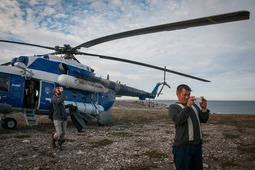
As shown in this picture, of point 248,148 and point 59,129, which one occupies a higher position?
point 59,129

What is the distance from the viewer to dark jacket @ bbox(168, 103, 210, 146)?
2.70 metres

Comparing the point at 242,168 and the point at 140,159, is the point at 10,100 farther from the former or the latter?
the point at 242,168

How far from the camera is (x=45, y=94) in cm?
941

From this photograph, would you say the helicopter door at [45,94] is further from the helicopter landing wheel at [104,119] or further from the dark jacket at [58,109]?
the dark jacket at [58,109]

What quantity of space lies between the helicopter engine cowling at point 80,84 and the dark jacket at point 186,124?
826cm

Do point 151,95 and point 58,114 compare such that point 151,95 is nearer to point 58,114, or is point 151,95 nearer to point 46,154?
point 58,114

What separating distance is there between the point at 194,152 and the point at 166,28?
11.7ft

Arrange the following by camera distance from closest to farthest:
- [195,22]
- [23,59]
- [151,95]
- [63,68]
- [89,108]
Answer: [195,22], [23,59], [63,68], [89,108], [151,95]

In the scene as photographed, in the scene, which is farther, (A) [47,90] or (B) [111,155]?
(A) [47,90]

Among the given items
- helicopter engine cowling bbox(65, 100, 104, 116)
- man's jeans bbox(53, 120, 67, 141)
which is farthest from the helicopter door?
man's jeans bbox(53, 120, 67, 141)

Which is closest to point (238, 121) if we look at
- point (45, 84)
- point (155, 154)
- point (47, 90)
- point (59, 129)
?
point (155, 154)

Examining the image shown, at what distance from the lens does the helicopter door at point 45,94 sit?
921cm

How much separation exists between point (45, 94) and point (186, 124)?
8.92m

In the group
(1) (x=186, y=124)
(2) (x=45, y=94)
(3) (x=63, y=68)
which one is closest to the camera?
(1) (x=186, y=124)
